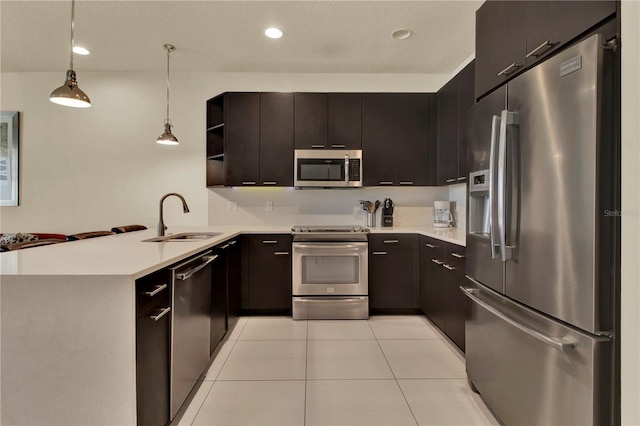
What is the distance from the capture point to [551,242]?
1158mm

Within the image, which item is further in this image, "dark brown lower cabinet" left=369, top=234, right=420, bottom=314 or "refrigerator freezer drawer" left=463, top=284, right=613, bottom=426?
"dark brown lower cabinet" left=369, top=234, right=420, bottom=314

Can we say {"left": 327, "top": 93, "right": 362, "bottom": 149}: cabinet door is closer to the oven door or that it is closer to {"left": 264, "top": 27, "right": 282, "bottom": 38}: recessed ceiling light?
{"left": 264, "top": 27, "right": 282, "bottom": 38}: recessed ceiling light

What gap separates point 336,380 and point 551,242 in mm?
1509

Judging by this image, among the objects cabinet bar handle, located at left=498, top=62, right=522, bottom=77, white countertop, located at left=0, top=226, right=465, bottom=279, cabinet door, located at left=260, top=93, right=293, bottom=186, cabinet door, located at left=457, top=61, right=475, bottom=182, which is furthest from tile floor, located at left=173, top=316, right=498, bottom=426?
cabinet bar handle, located at left=498, top=62, right=522, bottom=77

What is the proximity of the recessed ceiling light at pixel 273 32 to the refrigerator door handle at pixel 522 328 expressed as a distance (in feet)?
8.66

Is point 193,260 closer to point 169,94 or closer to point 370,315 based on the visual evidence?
point 370,315

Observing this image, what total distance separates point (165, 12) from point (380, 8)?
1774 mm

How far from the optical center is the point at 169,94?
11.9 ft

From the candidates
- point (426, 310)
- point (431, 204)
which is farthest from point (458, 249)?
point (431, 204)

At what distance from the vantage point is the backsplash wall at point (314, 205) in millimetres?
3691

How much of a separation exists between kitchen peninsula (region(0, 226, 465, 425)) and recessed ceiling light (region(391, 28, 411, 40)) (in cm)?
286

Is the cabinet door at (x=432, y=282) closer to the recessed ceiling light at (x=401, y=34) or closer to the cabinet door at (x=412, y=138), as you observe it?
the cabinet door at (x=412, y=138)

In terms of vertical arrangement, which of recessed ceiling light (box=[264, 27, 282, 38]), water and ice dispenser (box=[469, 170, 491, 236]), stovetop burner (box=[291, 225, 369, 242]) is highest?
recessed ceiling light (box=[264, 27, 282, 38])

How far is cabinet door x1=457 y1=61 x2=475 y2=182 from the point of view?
2506mm
